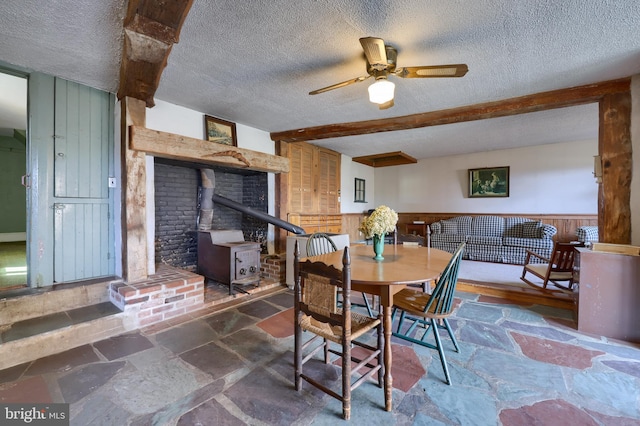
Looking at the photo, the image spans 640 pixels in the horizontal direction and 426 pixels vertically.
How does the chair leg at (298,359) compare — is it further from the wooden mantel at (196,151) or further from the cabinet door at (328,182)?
the cabinet door at (328,182)

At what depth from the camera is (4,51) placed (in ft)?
6.92

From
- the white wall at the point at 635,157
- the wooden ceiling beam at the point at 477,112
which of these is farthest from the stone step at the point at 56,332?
the white wall at the point at 635,157

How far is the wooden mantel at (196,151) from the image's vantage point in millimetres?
2744

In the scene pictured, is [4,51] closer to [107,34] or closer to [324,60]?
[107,34]

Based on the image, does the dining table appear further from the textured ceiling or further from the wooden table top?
the textured ceiling

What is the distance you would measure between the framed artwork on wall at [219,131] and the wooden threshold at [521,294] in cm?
369

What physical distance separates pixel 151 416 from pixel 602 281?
3.63 meters

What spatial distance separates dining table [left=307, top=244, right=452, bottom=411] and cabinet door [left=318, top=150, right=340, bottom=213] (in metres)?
3.03

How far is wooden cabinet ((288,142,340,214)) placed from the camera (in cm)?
465

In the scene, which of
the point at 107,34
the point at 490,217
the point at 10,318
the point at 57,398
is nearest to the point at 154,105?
the point at 107,34

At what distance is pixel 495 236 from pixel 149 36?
6.51 m

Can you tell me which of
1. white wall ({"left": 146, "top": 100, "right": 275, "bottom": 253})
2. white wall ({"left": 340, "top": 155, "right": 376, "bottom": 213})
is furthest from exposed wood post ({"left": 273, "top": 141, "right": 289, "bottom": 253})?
white wall ({"left": 340, "top": 155, "right": 376, "bottom": 213})

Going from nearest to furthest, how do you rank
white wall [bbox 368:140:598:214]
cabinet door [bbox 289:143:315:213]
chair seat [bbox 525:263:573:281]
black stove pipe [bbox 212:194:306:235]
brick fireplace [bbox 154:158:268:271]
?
chair seat [bbox 525:263:573:281], brick fireplace [bbox 154:158:268:271], black stove pipe [bbox 212:194:306:235], cabinet door [bbox 289:143:315:213], white wall [bbox 368:140:598:214]

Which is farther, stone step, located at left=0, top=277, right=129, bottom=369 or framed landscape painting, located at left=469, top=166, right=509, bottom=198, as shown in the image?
framed landscape painting, located at left=469, top=166, right=509, bottom=198
